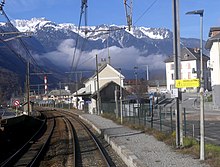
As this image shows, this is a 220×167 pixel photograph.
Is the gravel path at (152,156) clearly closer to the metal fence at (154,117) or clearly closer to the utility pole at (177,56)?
the utility pole at (177,56)

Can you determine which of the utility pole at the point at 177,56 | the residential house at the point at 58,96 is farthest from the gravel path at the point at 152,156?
the residential house at the point at 58,96

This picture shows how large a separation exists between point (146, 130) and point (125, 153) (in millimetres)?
9494

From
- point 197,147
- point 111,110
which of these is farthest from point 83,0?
point 111,110

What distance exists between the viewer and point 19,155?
2038 cm

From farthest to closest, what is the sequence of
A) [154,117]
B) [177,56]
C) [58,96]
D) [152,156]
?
[58,96], [154,117], [177,56], [152,156]

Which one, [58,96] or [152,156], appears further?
[58,96]

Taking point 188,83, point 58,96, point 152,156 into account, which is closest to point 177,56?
point 188,83

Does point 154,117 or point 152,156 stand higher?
point 154,117

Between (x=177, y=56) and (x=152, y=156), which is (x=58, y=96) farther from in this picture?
(x=152, y=156)

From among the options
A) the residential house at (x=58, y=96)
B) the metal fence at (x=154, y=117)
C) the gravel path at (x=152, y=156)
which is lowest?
the gravel path at (x=152, y=156)

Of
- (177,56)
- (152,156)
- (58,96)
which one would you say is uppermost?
(58,96)

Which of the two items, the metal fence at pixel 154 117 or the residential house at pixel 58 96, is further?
the residential house at pixel 58 96

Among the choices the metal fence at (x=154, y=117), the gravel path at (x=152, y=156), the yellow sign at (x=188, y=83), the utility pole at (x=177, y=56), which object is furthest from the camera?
the metal fence at (x=154, y=117)

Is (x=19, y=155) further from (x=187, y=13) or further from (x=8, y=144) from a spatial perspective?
(x=187, y=13)
